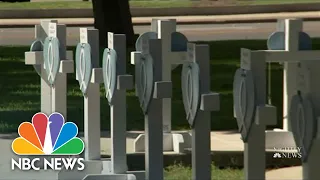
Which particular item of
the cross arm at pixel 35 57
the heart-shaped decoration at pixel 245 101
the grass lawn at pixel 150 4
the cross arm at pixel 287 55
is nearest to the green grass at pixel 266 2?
the grass lawn at pixel 150 4

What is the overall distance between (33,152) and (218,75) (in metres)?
7.76

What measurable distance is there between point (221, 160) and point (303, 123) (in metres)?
3.67

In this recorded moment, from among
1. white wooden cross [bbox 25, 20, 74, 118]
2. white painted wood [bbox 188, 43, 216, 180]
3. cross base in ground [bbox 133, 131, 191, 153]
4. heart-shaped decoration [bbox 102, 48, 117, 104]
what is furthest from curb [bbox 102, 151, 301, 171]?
white painted wood [bbox 188, 43, 216, 180]

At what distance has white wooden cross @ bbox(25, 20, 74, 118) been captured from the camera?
372 inches

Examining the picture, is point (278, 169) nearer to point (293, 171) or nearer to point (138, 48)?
point (293, 171)

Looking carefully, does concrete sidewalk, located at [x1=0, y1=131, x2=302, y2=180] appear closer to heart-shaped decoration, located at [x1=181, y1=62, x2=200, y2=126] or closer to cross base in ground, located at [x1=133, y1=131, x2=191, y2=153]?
cross base in ground, located at [x1=133, y1=131, x2=191, y2=153]

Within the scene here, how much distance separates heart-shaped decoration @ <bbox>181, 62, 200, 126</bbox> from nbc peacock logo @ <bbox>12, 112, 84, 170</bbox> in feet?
7.09

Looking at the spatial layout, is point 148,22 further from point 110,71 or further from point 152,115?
point 152,115

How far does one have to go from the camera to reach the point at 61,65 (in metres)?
9.34

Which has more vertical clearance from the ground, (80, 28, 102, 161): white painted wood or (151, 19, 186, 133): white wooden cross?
(151, 19, 186, 133): white wooden cross

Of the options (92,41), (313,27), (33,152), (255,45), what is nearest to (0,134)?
(33,152)

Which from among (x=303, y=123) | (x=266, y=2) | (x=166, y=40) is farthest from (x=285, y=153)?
(x=266, y=2)

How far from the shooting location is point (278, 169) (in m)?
9.79

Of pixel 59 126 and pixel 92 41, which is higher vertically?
pixel 92 41
